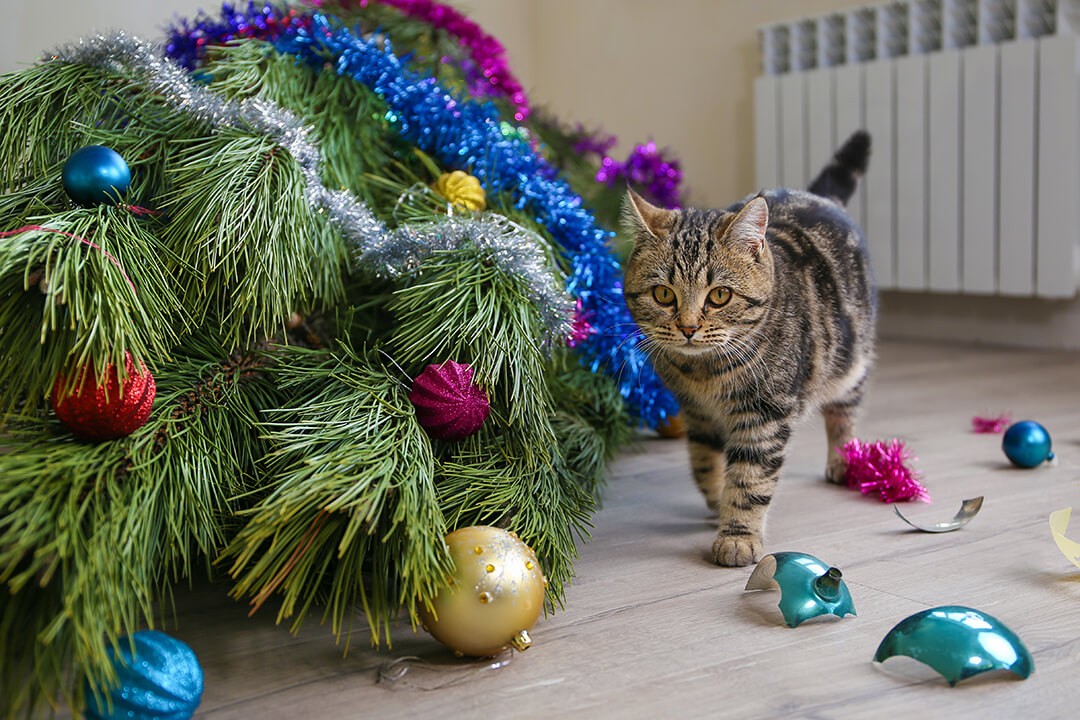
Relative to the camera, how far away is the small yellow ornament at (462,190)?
54.0 inches

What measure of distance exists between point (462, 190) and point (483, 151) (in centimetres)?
10

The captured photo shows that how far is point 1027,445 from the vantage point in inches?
59.7

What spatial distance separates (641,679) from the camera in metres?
0.88

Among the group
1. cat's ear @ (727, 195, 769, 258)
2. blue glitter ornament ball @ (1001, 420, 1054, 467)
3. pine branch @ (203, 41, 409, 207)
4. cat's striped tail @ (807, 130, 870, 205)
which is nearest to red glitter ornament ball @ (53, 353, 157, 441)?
pine branch @ (203, 41, 409, 207)

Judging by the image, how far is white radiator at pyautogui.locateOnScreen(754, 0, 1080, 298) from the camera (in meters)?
2.44

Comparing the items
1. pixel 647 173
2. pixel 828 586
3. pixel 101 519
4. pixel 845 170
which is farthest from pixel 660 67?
pixel 101 519

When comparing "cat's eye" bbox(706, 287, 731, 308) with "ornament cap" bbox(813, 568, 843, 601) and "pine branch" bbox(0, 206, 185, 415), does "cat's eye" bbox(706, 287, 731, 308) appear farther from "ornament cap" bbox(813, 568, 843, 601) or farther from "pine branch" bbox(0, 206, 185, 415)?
"pine branch" bbox(0, 206, 185, 415)

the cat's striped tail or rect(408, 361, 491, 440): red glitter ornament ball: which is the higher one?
the cat's striped tail

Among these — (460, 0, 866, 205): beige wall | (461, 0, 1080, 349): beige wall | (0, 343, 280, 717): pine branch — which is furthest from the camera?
(460, 0, 866, 205): beige wall

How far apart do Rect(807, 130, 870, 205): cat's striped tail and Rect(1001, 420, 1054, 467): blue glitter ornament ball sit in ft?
1.53

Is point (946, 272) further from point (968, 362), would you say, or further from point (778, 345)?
point (778, 345)

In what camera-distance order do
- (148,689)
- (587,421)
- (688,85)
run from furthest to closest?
(688,85) < (587,421) < (148,689)

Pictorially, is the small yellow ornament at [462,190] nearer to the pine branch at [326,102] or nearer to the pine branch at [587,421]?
the pine branch at [326,102]

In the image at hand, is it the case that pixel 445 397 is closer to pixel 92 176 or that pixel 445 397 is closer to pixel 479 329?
pixel 479 329
